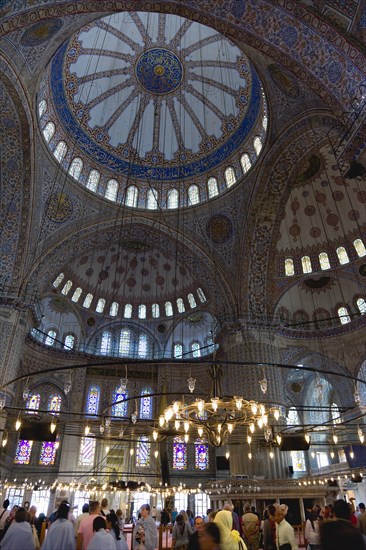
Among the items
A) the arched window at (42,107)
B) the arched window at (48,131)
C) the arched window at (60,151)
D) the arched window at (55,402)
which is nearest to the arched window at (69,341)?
the arched window at (55,402)

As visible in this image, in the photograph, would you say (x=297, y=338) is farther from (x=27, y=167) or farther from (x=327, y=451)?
(x=27, y=167)

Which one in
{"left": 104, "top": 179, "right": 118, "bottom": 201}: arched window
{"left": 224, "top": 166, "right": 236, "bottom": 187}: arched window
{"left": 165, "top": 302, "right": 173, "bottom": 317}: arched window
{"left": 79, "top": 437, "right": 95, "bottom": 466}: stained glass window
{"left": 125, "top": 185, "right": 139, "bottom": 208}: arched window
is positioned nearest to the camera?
{"left": 224, "top": 166, "right": 236, "bottom": 187}: arched window

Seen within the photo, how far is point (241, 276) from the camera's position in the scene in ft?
50.8

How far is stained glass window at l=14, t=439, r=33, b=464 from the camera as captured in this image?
17297mm

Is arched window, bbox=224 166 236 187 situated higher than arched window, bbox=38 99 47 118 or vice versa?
arched window, bbox=38 99 47 118

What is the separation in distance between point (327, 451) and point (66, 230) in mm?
15464

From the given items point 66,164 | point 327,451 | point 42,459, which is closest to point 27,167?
point 66,164

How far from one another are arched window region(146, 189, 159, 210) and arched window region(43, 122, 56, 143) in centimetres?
462

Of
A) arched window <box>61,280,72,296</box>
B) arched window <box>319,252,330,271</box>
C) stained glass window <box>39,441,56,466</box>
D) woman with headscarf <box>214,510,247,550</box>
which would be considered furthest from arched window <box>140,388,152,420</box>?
woman with headscarf <box>214,510,247,550</box>

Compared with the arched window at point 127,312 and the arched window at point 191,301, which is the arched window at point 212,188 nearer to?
the arched window at point 191,301

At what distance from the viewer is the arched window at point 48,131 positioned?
14751 mm

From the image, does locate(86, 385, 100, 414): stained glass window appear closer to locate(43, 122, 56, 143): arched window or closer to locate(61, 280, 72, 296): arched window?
locate(61, 280, 72, 296): arched window

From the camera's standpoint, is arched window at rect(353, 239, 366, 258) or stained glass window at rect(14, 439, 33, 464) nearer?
arched window at rect(353, 239, 366, 258)

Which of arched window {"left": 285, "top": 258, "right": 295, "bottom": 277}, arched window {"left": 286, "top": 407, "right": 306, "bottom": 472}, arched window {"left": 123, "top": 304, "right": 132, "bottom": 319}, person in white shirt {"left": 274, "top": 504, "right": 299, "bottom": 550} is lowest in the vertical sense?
person in white shirt {"left": 274, "top": 504, "right": 299, "bottom": 550}
